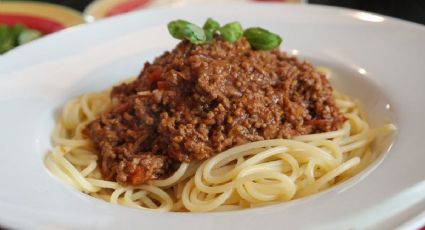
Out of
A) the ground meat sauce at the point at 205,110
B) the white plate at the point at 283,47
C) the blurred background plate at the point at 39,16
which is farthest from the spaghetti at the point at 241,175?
the blurred background plate at the point at 39,16

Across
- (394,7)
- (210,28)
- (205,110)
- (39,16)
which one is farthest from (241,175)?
(39,16)

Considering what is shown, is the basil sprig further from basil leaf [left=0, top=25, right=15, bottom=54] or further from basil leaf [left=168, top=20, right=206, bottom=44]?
basil leaf [left=0, top=25, right=15, bottom=54]

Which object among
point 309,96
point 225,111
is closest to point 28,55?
point 225,111

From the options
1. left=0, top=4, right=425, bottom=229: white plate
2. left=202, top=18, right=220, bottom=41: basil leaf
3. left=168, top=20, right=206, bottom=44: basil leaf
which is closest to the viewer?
left=0, top=4, right=425, bottom=229: white plate

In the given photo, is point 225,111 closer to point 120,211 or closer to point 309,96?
point 309,96

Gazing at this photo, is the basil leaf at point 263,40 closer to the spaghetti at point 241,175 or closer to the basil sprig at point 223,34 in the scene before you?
the basil sprig at point 223,34

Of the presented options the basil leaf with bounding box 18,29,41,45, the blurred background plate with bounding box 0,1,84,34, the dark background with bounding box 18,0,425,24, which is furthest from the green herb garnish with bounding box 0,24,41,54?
the dark background with bounding box 18,0,425,24
